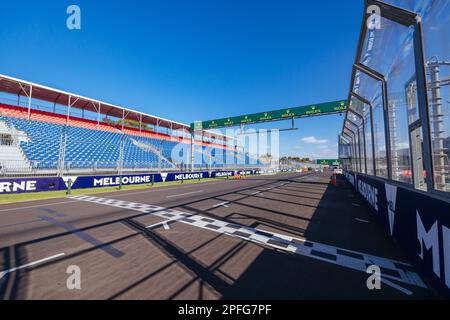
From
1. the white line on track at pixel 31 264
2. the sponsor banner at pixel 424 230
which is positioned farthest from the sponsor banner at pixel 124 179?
the sponsor banner at pixel 424 230

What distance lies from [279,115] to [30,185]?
20.2 m

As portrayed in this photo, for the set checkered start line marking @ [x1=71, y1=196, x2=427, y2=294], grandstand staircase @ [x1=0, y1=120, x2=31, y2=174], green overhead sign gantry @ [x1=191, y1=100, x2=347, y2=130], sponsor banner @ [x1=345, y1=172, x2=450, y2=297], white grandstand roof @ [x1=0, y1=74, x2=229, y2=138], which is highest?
white grandstand roof @ [x1=0, y1=74, x2=229, y2=138]

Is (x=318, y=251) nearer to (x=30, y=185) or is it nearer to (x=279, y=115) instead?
(x=30, y=185)

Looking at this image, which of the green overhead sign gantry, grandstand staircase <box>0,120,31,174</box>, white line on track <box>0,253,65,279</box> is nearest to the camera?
white line on track <box>0,253,65,279</box>

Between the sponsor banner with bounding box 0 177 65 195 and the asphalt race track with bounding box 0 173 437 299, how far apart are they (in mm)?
5421

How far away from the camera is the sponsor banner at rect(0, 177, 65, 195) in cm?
947

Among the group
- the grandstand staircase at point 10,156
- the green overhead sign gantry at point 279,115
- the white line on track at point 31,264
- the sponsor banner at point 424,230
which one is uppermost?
the green overhead sign gantry at point 279,115

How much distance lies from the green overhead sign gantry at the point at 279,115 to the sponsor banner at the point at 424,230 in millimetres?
15275

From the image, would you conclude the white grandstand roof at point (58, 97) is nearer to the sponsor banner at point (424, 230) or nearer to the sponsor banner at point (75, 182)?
the sponsor banner at point (75, 182)

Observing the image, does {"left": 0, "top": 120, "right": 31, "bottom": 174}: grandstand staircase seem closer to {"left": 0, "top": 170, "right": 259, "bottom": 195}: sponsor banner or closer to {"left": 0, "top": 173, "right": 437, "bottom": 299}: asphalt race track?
{"left": 0, "top": 170, "right": 259, "bottom": 195}: sponsor banner

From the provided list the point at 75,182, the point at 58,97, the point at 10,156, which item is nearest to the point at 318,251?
the point at 75,182

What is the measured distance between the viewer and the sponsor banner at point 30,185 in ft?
31.1

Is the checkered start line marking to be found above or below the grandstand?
below

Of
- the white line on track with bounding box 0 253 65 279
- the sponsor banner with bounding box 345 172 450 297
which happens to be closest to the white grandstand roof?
the white line on track with bounding box 0 253 65 279
